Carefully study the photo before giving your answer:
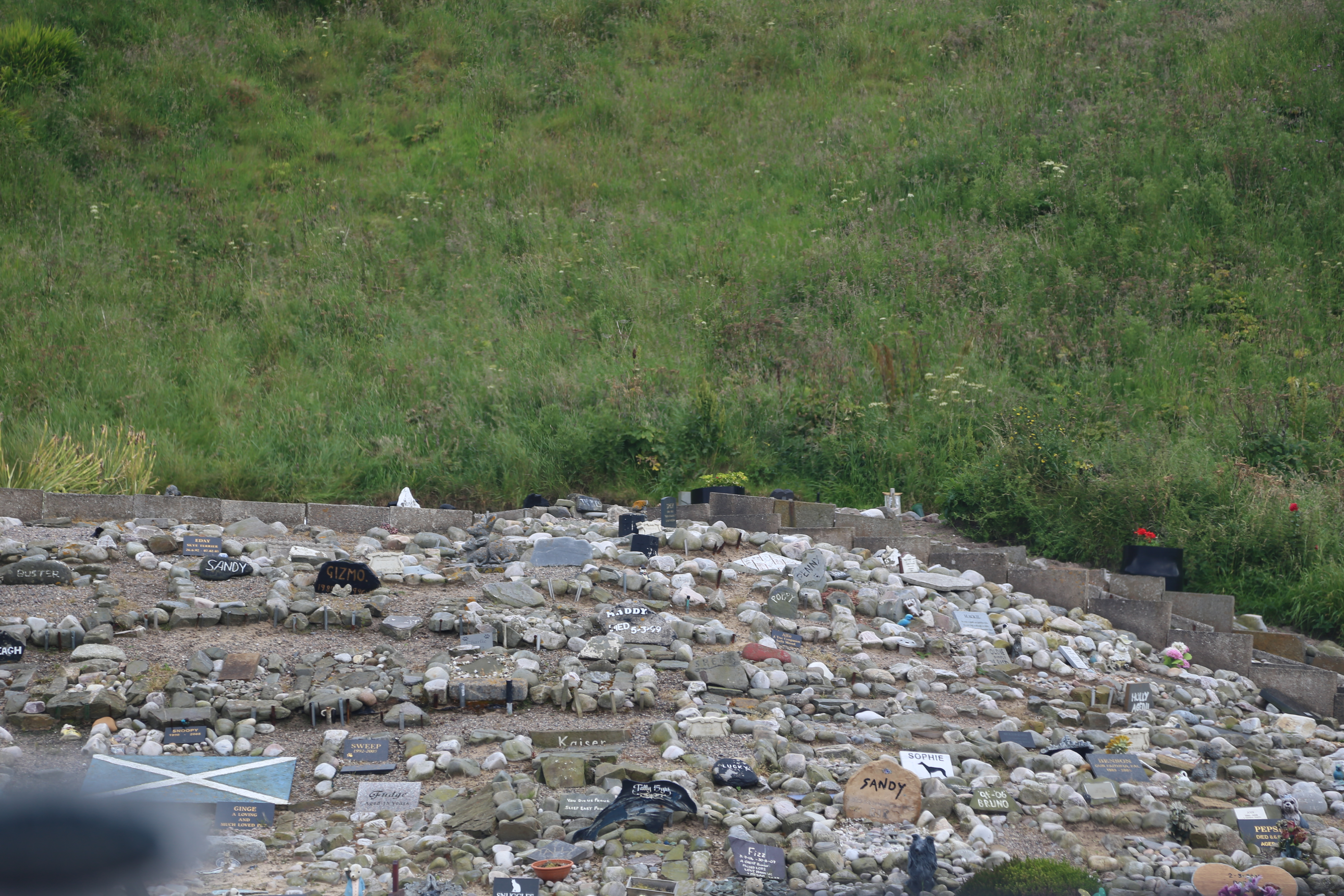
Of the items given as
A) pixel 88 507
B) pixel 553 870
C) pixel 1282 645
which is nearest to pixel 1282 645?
pixel 1282 645

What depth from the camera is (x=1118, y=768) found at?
443 cm

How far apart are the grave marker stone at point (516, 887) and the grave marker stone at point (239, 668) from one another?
6.53 feet

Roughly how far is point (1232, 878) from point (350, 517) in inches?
234

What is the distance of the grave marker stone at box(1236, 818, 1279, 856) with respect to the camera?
388cm

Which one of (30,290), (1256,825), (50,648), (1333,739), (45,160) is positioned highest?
(45,160)

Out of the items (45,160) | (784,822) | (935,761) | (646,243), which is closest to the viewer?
(784,822)

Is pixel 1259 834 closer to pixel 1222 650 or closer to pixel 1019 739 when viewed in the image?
pixel 1019 739

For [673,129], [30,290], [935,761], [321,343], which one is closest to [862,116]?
[673,129]

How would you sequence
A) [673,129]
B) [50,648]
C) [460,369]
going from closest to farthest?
[50,648], [460,369], [673,129]

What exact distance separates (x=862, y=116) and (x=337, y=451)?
9.34 metres

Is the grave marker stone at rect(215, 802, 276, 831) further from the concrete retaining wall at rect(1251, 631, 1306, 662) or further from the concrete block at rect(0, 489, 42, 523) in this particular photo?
the concrete retaining wall at rect(1251, 631, 1306, 662)

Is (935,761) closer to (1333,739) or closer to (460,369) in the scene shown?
(1333,739)

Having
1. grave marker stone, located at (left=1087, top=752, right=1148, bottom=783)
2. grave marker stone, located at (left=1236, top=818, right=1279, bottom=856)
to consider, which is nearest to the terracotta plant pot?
grave marker stone, located at (left=1087, top=752, right=1148, bottom=783)

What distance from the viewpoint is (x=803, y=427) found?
913 cm
